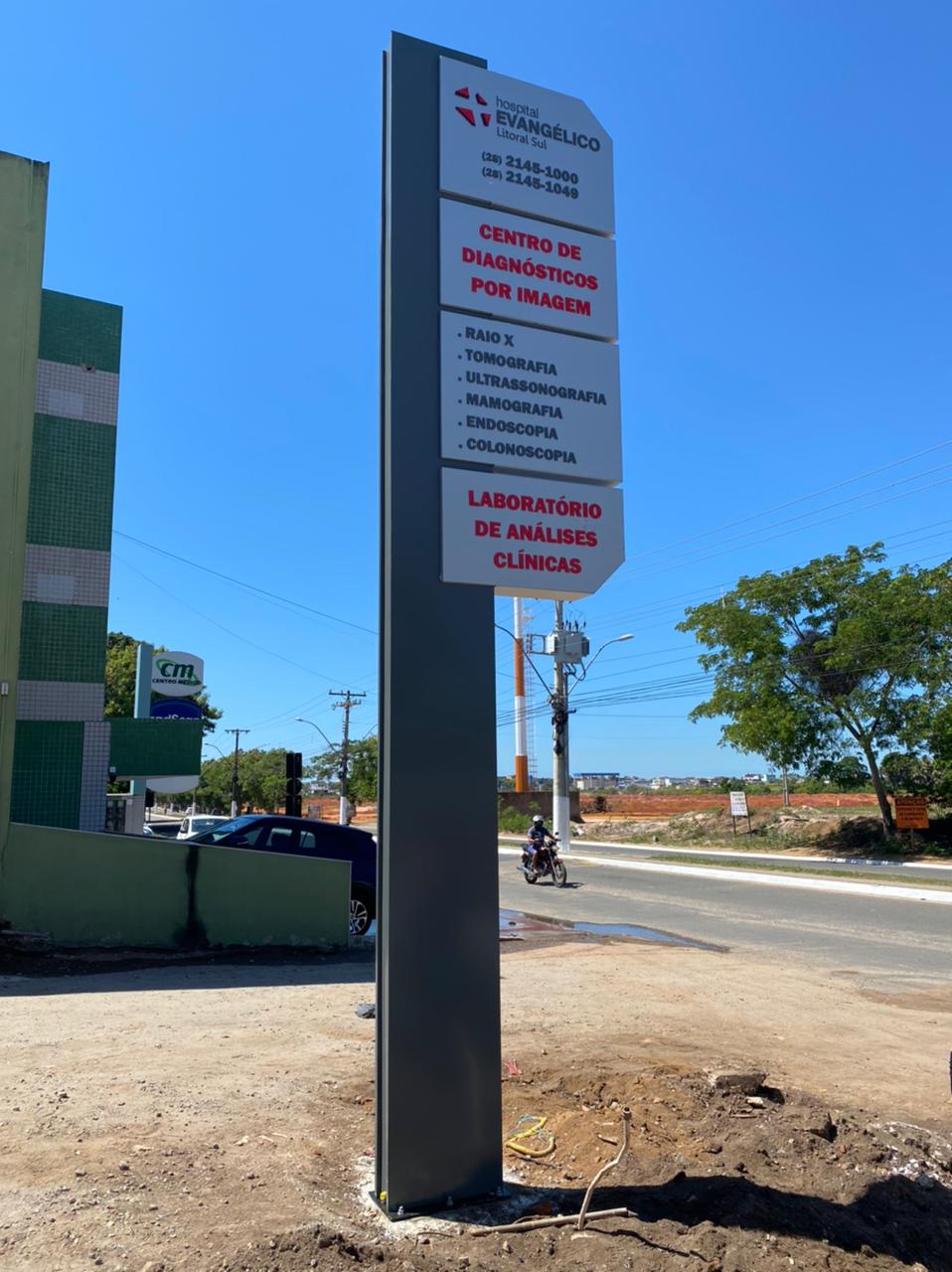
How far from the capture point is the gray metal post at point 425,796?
3906 mm

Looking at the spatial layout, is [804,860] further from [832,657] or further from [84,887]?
[84,887]

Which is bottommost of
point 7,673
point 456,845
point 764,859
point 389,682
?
point 764,859

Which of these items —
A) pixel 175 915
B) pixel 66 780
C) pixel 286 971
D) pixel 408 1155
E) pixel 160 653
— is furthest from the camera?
pixel 160 653

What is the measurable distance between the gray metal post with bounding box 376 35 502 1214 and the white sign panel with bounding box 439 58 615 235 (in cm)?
24

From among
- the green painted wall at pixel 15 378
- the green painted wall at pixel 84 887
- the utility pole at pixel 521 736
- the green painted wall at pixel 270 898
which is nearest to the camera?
the green painted wall at pixel 84 887

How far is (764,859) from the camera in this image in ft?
108

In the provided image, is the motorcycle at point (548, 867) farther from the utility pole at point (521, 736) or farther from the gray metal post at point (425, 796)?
the utility pole at point (521, 736)

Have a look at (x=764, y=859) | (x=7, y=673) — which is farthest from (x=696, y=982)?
(x=764, y=859)

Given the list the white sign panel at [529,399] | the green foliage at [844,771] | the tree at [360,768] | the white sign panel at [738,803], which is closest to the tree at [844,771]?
the green foliage at [844,771]

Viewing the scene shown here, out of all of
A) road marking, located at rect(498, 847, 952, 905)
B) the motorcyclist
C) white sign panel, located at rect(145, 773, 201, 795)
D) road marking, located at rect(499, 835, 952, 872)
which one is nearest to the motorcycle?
the motorcyclist

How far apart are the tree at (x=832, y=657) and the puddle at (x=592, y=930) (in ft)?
63.2

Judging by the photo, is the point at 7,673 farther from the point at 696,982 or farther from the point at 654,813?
the point at 654,813

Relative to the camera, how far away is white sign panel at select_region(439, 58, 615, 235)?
4656 mm

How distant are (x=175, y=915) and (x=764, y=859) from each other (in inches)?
1019
